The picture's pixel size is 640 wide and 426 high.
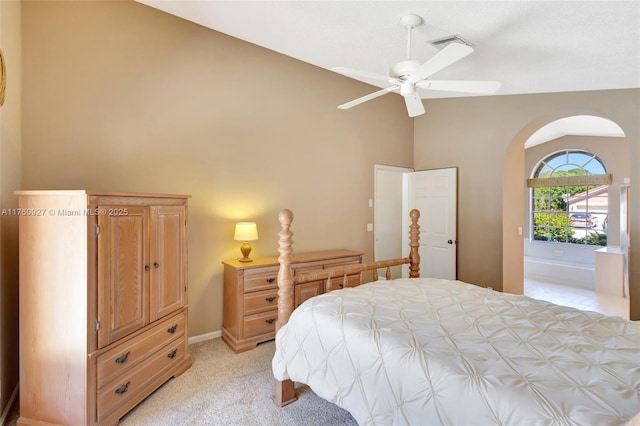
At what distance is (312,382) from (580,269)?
6.40 meters

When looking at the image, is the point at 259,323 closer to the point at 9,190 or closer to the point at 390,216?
the point at 9,190

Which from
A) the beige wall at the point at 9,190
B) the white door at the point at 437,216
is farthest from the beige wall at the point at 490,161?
the beige wall at the point at 9,190

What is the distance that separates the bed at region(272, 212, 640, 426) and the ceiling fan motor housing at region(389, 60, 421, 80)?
1.41 metres

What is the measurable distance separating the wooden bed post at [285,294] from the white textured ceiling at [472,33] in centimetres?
186

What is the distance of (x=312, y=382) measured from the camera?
5.85 feet

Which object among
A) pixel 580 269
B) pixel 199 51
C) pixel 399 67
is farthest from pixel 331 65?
pixel 580 269

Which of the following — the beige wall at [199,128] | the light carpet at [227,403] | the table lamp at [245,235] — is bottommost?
the light carpet at [227,403]

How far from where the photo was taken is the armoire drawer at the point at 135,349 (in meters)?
1.88

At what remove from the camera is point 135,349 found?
2107 millimetres

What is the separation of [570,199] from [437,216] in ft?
14.8

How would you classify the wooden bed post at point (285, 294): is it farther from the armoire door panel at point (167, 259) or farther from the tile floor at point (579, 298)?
the tile floor at point (579, 298)

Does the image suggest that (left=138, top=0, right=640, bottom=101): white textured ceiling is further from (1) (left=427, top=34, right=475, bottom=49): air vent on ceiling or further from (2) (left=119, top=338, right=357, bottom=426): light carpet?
(2) (left=119, top=338, right=357, bottom=426): light carpet

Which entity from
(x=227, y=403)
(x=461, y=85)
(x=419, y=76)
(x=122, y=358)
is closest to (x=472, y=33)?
(x=461, y=85)

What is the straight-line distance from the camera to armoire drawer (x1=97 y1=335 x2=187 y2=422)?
6.14ft
